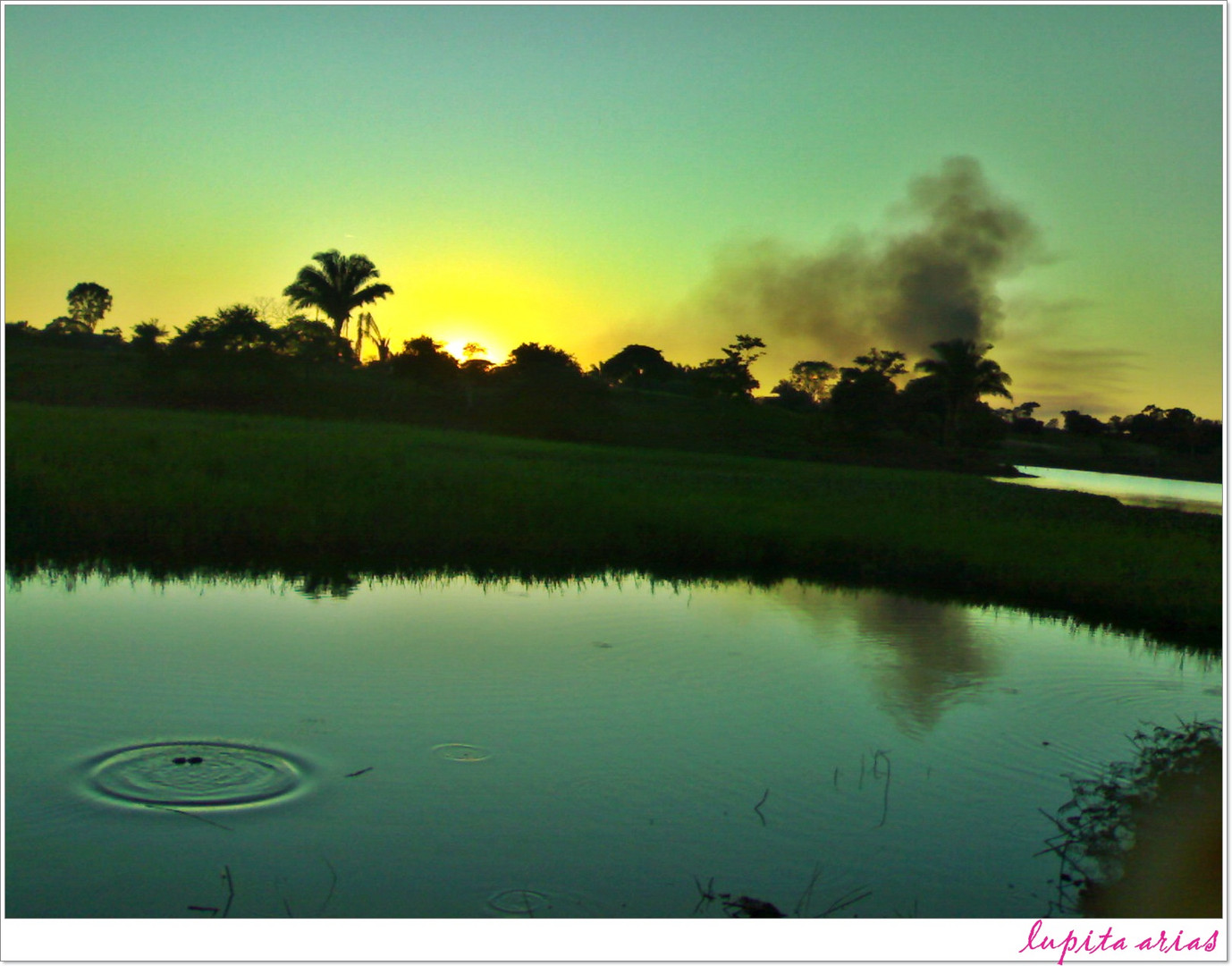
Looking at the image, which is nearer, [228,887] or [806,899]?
[228,887]

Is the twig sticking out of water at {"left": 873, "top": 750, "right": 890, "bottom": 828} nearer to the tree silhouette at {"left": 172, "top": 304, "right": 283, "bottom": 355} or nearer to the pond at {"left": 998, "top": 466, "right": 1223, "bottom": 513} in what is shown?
the pond at {"left": 998, "top": 466, "right": 1223, "bottom": 513}

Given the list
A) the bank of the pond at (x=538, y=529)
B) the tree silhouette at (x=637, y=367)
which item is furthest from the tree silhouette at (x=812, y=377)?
the bank of the pond at (x=538, y=529)

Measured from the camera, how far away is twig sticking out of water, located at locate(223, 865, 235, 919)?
4633 mm

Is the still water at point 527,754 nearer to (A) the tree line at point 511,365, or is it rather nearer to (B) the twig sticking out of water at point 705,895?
(B) the twig sticking out of water at point 705,895

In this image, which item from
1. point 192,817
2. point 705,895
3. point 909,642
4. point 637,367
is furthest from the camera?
point 637,367

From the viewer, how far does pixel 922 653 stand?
1040 cm

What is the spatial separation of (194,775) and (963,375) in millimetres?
65891

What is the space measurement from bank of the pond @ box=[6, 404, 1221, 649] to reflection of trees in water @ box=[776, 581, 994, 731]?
4.74 feet

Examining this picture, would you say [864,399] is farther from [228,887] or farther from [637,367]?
[228,887]

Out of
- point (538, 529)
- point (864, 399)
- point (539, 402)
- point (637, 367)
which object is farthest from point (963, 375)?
point (538, 529)

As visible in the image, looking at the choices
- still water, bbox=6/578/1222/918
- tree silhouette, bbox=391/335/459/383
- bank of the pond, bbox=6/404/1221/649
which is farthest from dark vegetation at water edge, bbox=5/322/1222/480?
still water, bbox=6/578/1222/918

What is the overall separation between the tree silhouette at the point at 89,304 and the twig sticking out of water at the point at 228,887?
79.6 meters
